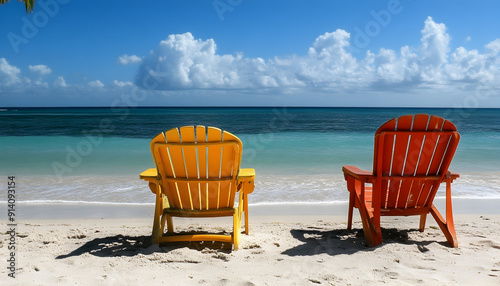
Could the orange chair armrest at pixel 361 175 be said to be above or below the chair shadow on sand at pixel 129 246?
above

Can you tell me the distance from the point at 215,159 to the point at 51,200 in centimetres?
362

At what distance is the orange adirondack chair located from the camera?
3180mm

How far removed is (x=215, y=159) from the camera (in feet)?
10.4

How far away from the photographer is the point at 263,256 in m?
3.04

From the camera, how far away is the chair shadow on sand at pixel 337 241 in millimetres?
3165

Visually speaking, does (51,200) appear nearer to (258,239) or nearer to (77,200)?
(77,200)

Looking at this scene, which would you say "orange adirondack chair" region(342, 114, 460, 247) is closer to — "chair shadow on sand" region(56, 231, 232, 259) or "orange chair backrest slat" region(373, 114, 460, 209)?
"orange chair backrest slat" region(373, 114, 460, 209)

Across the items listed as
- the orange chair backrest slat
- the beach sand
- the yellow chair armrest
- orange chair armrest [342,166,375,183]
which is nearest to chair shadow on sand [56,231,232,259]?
the beach sand

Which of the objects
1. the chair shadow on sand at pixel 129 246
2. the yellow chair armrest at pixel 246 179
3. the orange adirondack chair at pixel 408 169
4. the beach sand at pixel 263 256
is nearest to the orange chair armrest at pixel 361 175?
the orange adirondack chair at pixel 408 169

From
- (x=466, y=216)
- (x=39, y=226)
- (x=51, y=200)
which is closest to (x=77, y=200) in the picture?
(x=51, y=200)

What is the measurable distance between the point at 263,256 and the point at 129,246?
3.85ft

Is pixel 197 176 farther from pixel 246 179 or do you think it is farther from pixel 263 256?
pixel 263 256

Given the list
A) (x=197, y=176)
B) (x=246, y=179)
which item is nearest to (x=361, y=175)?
(x=246, y=179)

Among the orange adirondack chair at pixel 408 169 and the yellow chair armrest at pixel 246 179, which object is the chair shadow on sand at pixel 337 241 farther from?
the yellow chair armrest at pixel 246 179
